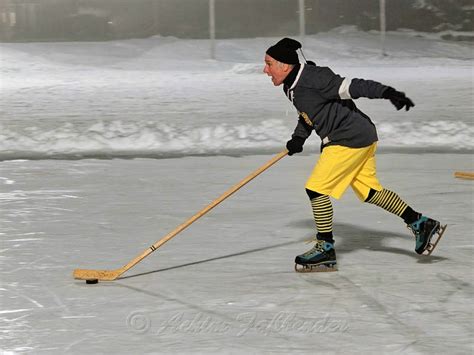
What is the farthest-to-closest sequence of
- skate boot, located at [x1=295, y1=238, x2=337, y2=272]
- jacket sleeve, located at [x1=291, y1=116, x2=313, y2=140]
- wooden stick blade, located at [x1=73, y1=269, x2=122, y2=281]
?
jacket sleeve, located at [x1=291, y1=116, x2=313, y2=140] → skate boot, located at [x1=295, y1=238, x2=337, y2=272] → wooden stick blade, located at [x1=73, y1=269, x2=122, y2=281]

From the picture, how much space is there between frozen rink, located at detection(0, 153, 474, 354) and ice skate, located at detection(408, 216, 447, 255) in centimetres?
8

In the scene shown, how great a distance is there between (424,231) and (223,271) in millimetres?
909

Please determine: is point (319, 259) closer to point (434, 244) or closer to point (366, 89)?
point (434, 244)

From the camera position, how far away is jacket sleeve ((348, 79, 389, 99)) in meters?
4.70

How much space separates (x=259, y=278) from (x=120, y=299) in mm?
643

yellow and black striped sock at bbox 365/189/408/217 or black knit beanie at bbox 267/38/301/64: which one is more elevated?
black knit beanie at bbox 267/38/301/64

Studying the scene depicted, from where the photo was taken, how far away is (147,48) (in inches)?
648

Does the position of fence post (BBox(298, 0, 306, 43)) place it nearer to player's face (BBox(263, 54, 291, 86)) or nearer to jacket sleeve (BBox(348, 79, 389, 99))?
player's face (BBox(263, 54, 291, 86))

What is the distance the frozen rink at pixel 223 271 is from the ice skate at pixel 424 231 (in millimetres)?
75

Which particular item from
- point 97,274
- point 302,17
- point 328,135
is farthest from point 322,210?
point 302,17

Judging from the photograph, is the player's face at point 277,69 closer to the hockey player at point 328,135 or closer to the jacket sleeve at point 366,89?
the hockey player at point 328,135

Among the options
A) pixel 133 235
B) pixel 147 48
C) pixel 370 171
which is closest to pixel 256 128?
pixel 133 235

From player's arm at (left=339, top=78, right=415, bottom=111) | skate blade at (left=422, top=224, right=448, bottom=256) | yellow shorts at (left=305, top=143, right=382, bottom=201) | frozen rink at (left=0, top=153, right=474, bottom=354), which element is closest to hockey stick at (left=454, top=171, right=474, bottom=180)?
frozen rink at (left=0, top=153, right=474, bottom=354)

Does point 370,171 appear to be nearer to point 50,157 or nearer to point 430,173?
point 430,173
